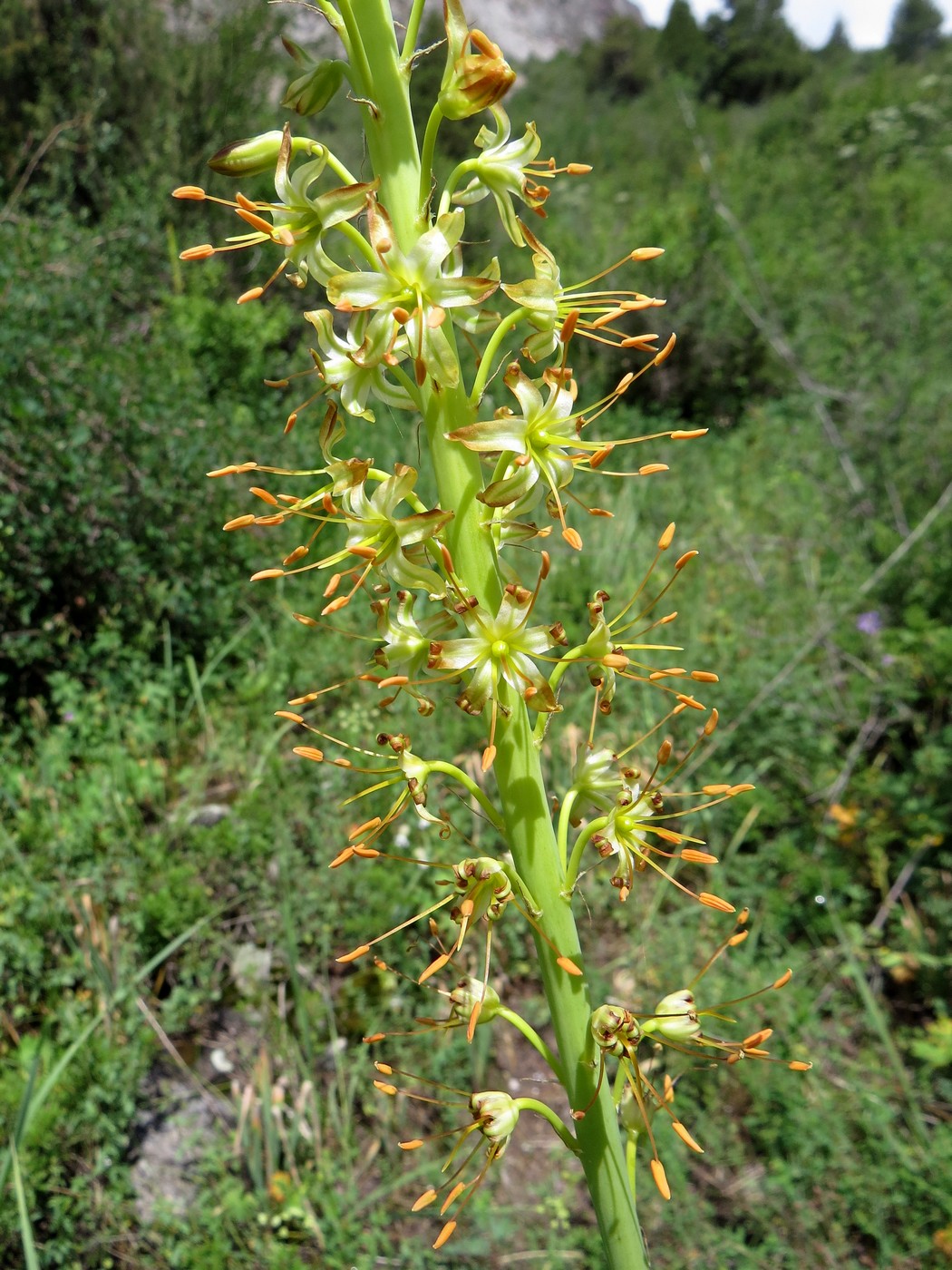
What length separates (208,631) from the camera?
15.3 ft

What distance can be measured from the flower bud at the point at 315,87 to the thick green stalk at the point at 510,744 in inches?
3.2

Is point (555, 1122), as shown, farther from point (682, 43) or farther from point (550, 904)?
point (682, 43)

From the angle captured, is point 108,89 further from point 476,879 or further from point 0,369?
point 476,879

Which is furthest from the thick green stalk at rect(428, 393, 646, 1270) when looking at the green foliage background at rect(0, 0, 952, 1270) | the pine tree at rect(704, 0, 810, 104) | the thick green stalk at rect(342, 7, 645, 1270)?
the pine tree at rect(704, 0, 810, 104)

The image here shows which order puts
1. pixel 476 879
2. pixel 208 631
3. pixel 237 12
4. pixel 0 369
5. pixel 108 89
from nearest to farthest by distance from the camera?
pixel 476 879, pixel 0 369, pixel 208 631, pixel 108 89, pixel 237 12

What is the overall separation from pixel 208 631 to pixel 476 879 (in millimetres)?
3657

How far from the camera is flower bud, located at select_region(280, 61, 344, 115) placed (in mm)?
1305

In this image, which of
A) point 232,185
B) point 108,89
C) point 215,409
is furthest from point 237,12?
point 215,409

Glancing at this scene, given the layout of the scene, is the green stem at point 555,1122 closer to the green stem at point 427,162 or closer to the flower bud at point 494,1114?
the flower bud at point 494,1114

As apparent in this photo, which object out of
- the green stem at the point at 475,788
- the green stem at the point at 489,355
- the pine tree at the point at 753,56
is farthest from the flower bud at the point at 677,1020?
the pine tree at the point at 753,56

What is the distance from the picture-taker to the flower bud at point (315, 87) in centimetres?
130

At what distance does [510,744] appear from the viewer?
1301 mm

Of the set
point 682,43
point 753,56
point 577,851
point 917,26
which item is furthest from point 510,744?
point 917,26

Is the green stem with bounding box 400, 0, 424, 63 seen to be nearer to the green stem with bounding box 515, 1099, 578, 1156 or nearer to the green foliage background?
the green stem with bounding box 515, 1099, 578, 1156
